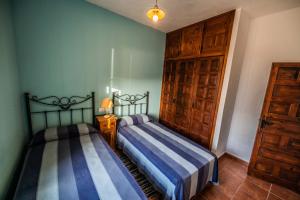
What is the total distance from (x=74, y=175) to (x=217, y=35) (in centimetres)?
294

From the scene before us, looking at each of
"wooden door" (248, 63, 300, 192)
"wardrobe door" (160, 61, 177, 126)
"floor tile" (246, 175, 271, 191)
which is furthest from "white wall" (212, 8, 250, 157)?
"wardrobe door" (160, 61, 177, 126)

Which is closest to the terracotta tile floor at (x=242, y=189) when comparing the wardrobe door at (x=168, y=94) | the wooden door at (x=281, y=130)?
the wooden door at (x=281, y=130)

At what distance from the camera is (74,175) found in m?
1.29

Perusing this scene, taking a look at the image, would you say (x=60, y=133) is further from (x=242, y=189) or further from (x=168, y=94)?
(x=242, y=189)

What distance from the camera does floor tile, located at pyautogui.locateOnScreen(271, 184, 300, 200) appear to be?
1.83 m

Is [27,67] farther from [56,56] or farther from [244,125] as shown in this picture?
[244,125]

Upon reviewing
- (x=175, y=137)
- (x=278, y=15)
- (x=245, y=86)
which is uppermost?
(x=278, y=15)

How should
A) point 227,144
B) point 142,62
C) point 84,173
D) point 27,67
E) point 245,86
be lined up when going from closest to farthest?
point 84,173
point 27,67
point 245,86
point 227,144
point 142,62

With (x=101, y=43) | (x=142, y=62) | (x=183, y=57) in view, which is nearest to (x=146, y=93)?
(x=142, y=62)

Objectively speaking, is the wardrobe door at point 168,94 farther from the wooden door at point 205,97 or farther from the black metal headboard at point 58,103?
the black metal headboard at point 58,103

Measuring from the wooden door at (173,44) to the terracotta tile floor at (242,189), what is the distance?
2.68 m

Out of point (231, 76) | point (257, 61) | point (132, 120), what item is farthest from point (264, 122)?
point (132, 120)

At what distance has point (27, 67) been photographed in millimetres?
1837

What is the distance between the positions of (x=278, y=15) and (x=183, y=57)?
1.63 meters
